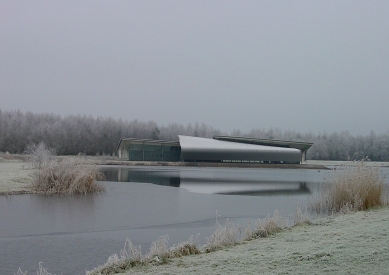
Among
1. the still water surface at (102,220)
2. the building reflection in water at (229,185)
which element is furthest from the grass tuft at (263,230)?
the building reflection in water at (229,185)

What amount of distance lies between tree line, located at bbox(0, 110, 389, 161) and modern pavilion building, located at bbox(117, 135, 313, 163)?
2523cm

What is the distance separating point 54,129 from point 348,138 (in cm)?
7679

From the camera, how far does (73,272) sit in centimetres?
737

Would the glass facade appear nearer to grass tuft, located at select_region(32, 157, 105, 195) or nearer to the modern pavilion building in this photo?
the modern pavilion building

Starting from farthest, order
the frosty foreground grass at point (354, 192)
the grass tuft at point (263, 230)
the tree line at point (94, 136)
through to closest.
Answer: the tree line at point (94, 136) → the frosty foreground grass at point (354, 192) → the grass tuft at point (263, 230)

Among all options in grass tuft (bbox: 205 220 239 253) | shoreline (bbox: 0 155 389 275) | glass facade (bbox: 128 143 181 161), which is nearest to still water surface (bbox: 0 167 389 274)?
grass tuft (bbox: 205 220 239 253)

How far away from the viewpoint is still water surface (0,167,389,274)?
27.8 ft

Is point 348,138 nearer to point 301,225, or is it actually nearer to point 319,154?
point 319,154

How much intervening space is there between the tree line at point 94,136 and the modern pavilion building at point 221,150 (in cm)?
2523

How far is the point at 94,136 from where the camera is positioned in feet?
320

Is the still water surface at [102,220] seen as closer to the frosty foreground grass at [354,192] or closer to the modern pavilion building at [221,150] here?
the frosty foreground grass at [354,192]

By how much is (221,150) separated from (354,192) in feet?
156

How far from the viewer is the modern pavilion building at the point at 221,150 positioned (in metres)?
61.8

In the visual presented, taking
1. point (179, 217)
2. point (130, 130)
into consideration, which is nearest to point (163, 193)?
point (179, 217)
